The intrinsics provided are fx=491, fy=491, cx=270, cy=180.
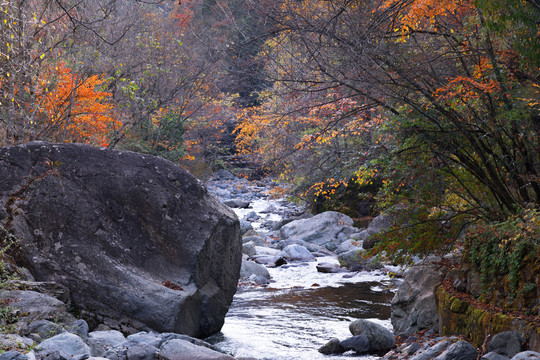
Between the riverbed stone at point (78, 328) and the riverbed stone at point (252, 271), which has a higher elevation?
the riverbed stone at point (252, 271)

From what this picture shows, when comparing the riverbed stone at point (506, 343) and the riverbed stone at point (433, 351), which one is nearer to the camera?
the riverbed stone at point (506, 343)

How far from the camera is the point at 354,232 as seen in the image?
58.5 feet

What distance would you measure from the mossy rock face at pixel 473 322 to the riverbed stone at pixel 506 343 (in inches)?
3.2

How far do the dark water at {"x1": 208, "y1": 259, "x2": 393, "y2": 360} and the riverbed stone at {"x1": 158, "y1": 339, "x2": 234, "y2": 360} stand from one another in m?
1.55

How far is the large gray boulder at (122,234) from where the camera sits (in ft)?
22.0

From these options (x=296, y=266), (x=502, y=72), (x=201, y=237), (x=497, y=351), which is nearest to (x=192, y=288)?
(x=201, y=237)

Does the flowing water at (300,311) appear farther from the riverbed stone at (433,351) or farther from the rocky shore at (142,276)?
the riverbed stone at (433,351)

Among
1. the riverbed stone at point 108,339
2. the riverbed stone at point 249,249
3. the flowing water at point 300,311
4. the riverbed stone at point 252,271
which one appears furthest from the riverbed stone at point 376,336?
the riverbed stone at point 249,249

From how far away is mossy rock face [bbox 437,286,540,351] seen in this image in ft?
16.0

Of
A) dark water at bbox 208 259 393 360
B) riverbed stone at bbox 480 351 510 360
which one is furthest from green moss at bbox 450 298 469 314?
dark water at bbox 208 259 393 360

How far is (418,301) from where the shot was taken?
25.3 ft

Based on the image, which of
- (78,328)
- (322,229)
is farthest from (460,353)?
(322,229)

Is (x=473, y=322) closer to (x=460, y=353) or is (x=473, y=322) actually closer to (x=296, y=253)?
(x=460, y=353)

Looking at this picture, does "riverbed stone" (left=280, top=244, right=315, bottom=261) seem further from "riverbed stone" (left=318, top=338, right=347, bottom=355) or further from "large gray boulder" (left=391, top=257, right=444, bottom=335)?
"riverbed stone" (left=318, top=338, right=347, bottom=355)
